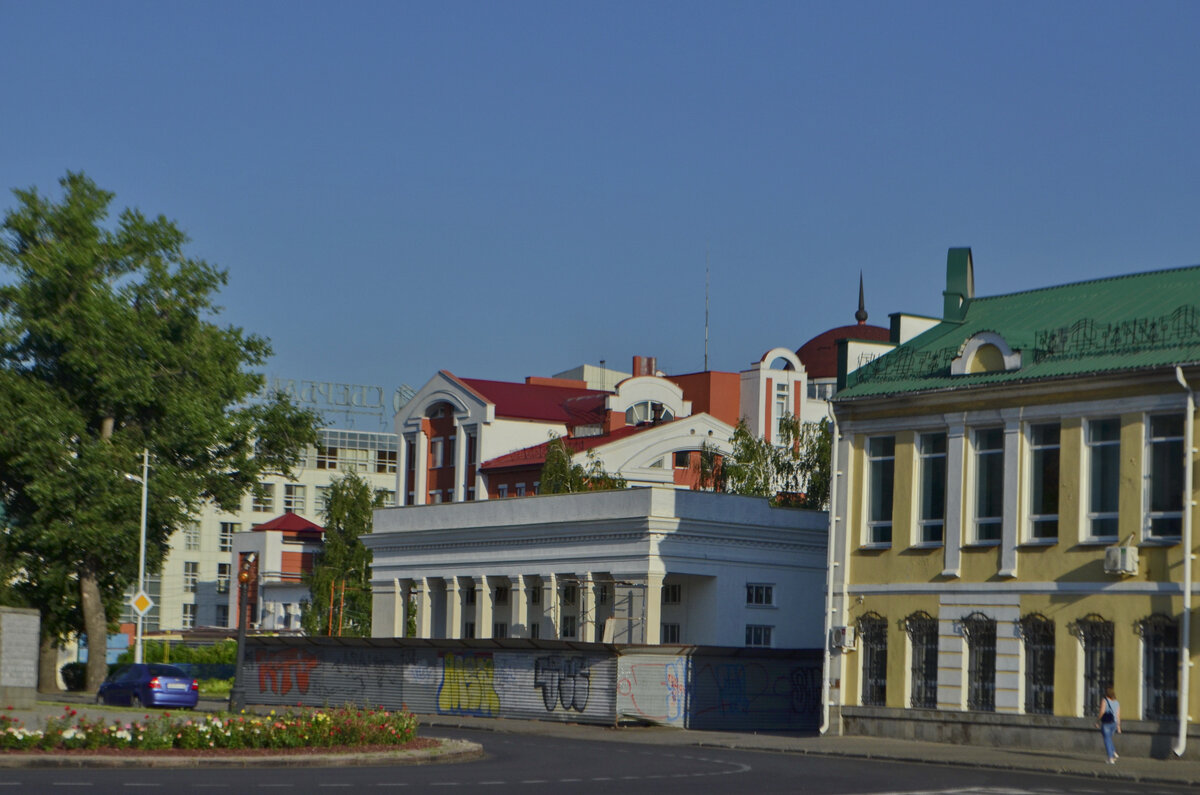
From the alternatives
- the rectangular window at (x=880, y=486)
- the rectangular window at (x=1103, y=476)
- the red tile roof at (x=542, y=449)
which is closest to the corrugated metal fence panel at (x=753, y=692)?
the rectangular window at (x=880, y=486)

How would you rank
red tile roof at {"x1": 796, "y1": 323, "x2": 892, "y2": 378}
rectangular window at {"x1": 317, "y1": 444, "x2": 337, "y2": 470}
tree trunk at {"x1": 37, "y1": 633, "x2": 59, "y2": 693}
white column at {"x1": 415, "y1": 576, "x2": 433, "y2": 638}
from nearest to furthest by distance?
1. white column at {"x1": 415, "y1": 576, "x2": 433, "y2": 638}
2. tree trunk at {"x1": 37, "y1": 633, "x2": 59, "y2": 693}
3. red tile roof at {"x1": 796, "y1": 323, "x2": 892, "y2": 378}
4. rectangular window at {"x1": 317, "y1": 444, "x2": 337, "y2": 470}

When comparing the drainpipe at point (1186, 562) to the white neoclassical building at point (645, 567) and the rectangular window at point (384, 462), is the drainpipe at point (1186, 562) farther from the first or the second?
the rectangular window at point (384, 462)

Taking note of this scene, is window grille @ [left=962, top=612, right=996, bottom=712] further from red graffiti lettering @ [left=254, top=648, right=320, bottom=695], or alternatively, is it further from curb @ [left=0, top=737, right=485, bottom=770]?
red graffiti lettering @ [left=254, top=648, right=320, bottom=695]

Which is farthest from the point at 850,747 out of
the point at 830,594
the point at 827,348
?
the point at 827,348

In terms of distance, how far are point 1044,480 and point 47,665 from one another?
43.8m

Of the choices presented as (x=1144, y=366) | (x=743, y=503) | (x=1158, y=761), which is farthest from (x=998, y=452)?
(x=743, y=503)

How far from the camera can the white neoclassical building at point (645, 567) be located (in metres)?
47.7

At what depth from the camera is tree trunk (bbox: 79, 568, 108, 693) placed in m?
56.7

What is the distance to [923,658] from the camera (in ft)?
121

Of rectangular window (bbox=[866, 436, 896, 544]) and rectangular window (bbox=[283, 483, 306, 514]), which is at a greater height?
rectangular window (bbox=[283, 483, 306, 514])

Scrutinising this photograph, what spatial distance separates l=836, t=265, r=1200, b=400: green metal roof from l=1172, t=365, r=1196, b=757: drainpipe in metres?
0.98

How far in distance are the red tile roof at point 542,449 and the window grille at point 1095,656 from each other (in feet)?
136

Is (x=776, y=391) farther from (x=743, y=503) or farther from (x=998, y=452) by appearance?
(x=998, y=452)

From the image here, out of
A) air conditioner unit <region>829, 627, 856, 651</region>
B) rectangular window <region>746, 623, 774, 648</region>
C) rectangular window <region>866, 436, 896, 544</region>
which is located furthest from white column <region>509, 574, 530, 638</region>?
rectangular window <region>866, 436, 896, 544</region>
